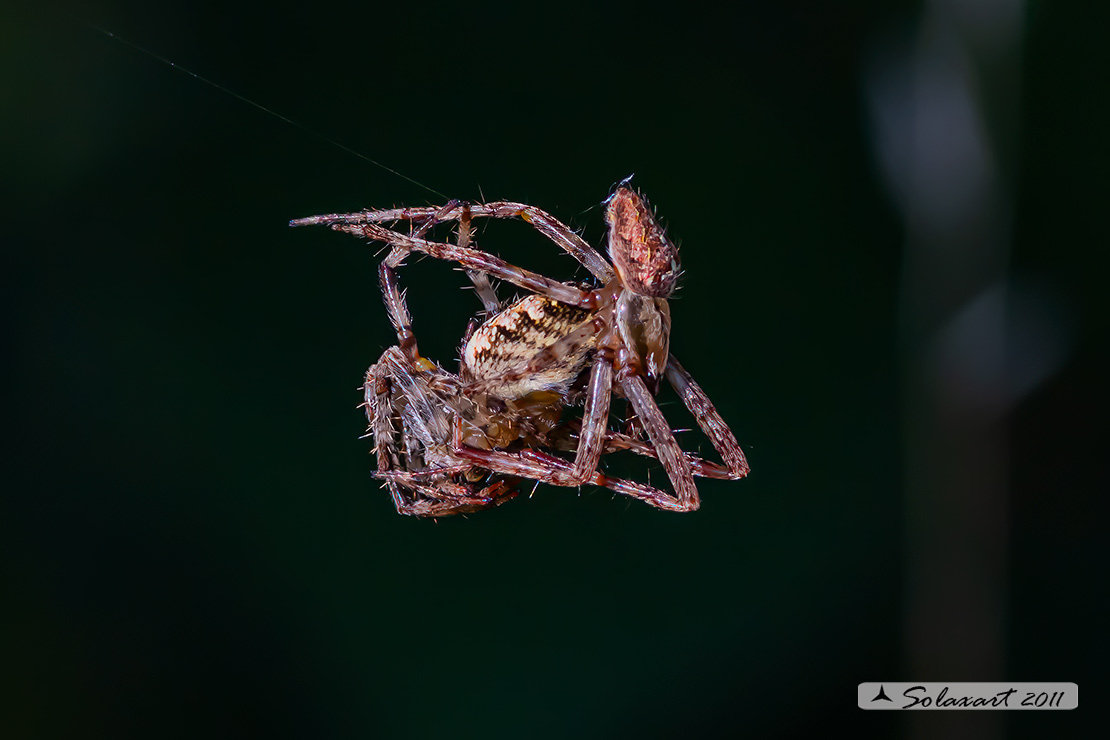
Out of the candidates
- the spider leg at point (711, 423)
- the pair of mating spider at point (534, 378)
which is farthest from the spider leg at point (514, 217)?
the spider leg at point (711, 423)

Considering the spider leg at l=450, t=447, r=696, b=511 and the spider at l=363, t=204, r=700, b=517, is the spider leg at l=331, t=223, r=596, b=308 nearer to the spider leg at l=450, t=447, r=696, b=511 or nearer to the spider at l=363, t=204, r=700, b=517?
the spider at l=363, t=204, r=700, b=517

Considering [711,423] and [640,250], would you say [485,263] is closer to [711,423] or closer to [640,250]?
[640,250]

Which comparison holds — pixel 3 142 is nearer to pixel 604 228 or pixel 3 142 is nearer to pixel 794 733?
pixel 604 228

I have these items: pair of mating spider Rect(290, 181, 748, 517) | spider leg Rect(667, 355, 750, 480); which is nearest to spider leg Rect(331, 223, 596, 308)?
pair of mating spider Rect(290, 181, 748, 517)

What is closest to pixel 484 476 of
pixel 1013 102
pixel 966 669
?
pixel 966 669

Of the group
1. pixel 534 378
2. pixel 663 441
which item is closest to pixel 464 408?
pixel 534 378

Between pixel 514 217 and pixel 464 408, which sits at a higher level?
pixel 514 217

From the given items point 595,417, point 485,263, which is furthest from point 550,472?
point 485,263
